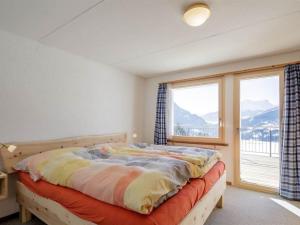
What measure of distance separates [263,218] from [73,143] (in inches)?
111

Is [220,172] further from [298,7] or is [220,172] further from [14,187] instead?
[14,187]

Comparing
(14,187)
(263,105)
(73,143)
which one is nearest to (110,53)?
(73,143)

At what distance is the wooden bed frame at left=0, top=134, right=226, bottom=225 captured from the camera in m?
1.52

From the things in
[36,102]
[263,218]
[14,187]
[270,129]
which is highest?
[36,102]

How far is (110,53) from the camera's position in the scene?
9.70ft

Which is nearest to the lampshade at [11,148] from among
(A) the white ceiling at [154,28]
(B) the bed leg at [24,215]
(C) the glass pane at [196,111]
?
(B) the bed leg at [24,215]

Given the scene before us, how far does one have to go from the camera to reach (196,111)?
13.1 feet

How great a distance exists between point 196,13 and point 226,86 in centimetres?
207

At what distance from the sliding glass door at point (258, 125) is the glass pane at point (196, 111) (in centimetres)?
45

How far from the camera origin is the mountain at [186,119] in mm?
3946

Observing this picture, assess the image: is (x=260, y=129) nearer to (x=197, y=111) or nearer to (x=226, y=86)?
(x=226, y=86)

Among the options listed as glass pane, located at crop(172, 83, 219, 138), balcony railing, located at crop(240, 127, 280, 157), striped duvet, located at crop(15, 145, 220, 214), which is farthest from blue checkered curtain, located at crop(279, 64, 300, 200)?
striped duvet, located at crop(15, 145, 220, 214)

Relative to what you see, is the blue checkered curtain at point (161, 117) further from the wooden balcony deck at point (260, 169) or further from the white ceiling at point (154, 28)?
the wooden balcony deck at point (260, 169)

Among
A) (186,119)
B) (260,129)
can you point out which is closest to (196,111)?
(186,119)
